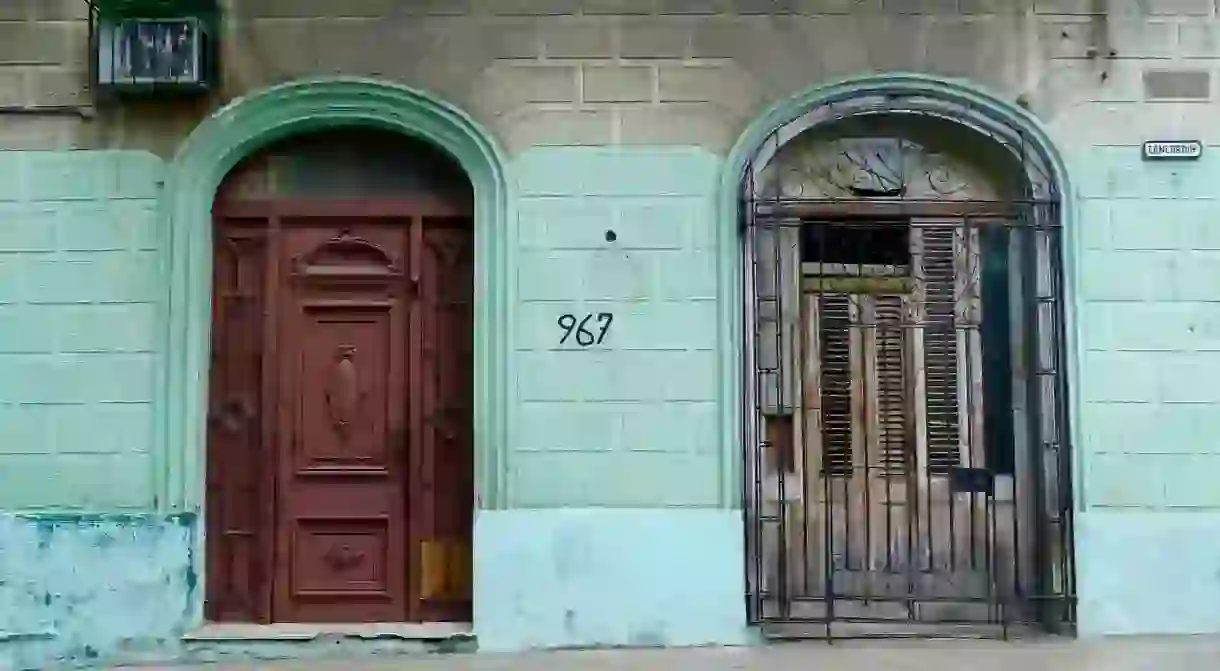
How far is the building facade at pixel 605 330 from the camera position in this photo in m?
6.38

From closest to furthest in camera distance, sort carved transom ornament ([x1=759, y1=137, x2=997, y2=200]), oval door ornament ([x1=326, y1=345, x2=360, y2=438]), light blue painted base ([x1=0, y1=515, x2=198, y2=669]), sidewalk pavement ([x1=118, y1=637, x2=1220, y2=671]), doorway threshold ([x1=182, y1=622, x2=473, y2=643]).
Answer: sidewalk pavement ([x1=118, y1=637, x2=1220, y2=671]) < light blue painted base ([x1=0, y1=515, x2=198, y2=669]) < doorway threshold ([x1=182, y1=622, x2=473, y2=643]) < oval door ornament ([x1=326, y1=345, x2=360, y2=438]) < carved transom ornament ([x1=759, y1=137, x2=997, y2=200])

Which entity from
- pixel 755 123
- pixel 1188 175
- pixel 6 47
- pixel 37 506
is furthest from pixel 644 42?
pixel 37 506

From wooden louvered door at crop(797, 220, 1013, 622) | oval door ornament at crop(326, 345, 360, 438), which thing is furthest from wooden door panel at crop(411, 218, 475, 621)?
wooden louvered door at crop(797, 220, 1013, 622)

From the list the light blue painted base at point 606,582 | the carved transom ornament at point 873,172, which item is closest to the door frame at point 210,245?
the light blue painted base at point 606,582

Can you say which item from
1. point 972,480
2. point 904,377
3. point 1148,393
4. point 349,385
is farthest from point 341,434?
point 1148,393

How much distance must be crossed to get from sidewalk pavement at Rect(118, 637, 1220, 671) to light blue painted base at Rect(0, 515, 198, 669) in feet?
1.11

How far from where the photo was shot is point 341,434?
6684 mm

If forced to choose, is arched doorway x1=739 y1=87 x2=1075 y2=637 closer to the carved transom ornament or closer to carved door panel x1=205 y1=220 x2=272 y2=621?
the carved transom ornament

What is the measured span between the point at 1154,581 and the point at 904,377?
1.64 m

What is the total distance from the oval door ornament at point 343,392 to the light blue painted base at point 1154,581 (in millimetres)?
3927

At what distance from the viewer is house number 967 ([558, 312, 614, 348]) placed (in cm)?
646

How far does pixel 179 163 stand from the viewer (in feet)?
21.4

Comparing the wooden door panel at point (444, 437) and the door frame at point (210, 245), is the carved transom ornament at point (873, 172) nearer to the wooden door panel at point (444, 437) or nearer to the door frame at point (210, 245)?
the door frame at point (210, 245)

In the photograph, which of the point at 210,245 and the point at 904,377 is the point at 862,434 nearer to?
the point at 904,377
